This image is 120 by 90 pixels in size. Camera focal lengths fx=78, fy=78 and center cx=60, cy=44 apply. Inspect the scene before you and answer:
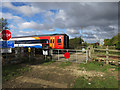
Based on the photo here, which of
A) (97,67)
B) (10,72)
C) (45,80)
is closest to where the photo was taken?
(45,80)

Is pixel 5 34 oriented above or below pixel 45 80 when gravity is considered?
above

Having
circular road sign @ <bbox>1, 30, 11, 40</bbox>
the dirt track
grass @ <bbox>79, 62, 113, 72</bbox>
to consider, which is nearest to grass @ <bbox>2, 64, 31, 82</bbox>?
the dirt track

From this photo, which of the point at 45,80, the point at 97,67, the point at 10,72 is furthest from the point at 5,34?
the point at 97,67

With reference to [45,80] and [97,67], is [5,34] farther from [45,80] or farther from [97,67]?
[97,67]

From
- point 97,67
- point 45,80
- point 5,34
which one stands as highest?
point 5,34

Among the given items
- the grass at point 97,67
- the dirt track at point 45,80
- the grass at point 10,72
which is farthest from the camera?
the grass at point 97,67

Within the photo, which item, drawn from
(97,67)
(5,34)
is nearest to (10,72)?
(5,34)

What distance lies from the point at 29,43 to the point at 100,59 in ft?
50.8

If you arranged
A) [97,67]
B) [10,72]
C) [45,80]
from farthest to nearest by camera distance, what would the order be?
1. [97,67]
2. [10,72]
3. [45,80]

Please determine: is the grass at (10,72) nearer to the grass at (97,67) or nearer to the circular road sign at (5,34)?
the circular road sign at (5,34)

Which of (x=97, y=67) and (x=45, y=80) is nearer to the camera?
(x=45, y=80)

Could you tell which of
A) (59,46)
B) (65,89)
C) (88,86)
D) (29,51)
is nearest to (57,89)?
(65,89)

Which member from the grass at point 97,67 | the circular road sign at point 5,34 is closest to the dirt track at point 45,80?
the grass at point 97,67

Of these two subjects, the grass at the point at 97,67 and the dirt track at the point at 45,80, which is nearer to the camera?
the dirt track at the point at 45,80
